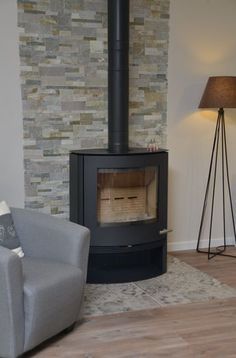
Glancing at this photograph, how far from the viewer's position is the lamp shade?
12.7 ft

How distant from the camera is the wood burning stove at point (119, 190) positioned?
3398mm

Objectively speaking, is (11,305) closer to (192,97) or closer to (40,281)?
(40,281)

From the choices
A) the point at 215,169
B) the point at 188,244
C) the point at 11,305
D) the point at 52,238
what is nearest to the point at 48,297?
the point at 11,305

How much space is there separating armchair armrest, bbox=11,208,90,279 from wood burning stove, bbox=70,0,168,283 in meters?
0.58

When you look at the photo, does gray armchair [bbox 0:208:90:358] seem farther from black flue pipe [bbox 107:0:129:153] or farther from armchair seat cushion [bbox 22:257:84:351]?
black flue pipe [bbox 107:0:129:153]

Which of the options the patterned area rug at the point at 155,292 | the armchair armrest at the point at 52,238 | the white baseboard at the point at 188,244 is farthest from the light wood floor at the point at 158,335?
the white baseboard at the point at 188,244

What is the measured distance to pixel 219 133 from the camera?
14.3 ft

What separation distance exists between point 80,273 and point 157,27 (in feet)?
7.71

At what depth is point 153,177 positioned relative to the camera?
3617 millimetres

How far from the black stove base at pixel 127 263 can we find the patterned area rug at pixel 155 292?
72 mm

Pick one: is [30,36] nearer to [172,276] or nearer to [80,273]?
[80,273]

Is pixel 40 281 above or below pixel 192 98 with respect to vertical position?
below

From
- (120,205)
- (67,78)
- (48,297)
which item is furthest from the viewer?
(67,78)

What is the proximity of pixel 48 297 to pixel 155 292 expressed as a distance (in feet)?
3.69
